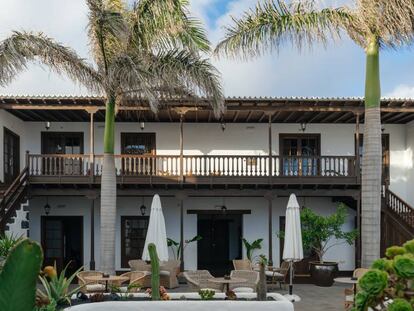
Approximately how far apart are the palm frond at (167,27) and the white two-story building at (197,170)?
12.3 ft

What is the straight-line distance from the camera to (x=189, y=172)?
1845cm

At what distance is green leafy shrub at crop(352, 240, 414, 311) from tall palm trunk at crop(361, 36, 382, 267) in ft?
25.3

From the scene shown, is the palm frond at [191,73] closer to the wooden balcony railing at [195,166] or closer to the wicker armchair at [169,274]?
the wooden balcony railing at [195,166]

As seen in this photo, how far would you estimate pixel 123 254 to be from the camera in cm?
1933

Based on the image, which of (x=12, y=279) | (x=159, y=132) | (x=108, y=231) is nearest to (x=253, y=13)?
(x=108, y=231)

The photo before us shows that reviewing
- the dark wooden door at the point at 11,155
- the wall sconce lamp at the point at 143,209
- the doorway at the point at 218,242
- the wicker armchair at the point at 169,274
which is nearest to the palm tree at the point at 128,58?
the wicker armchair at the point at 169,274

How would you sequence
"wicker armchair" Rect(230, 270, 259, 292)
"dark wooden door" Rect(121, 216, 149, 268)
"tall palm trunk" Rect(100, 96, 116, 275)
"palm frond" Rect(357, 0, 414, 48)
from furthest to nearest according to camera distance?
"dark wooden door" Rect(121, 216, 149, 268) < "tall palm trunk" Rect(100, 96, 116, 275) < "wicker armchair" Rect(230, 270, 259, 292) < "palm frond" Rect(357, 0, 414, 48)

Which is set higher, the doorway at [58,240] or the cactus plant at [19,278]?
the cactus plant at [19,278]

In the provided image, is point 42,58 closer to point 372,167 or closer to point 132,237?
point 372,167

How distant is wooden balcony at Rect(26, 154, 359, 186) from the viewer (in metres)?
17.4

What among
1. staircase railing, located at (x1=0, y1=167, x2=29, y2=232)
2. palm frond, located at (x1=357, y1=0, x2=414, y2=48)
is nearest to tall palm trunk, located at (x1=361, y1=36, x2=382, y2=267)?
palm frond, located at (x1=357, y1=0, x2=414, y2=48)

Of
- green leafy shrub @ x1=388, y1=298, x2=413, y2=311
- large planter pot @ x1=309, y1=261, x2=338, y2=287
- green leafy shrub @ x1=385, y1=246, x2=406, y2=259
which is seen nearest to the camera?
green leafy shrub @ x1=388, y1=298, x2=413, y2=311

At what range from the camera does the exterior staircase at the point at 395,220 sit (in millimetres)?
17688

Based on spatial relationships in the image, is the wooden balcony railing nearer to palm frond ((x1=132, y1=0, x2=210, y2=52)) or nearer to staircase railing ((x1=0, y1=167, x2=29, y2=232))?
staircase railing ((x1=0, y1=167, x2=29, y2=232))
